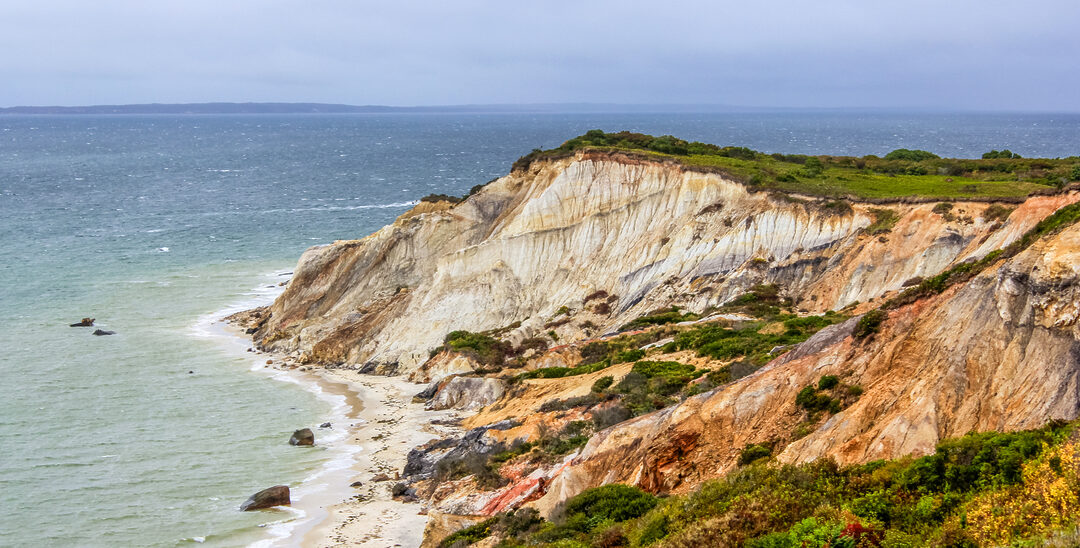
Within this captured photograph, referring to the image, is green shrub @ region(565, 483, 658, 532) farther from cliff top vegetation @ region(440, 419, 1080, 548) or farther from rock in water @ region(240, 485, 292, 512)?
rock in water @ region(240, 485, 292, 512)

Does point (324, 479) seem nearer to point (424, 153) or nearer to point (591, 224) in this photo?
point (591, 224)

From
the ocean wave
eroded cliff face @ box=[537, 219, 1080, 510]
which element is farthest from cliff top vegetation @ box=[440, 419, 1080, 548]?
the ocean wave

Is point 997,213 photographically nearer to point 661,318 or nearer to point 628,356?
point 661,318

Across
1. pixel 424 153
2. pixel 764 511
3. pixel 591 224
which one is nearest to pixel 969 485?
pixel 764 511

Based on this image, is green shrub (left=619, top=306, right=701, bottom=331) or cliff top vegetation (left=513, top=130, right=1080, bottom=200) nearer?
green shrub (left=619, top=306, right=701, bottom=331)

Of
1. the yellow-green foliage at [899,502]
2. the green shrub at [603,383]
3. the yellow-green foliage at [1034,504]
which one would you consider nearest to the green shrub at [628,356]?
the green shrub at [603,383]
